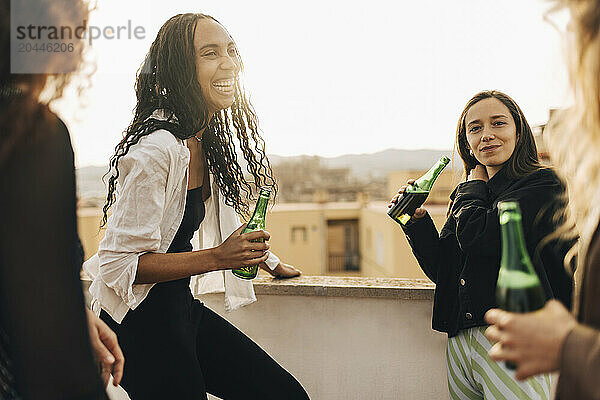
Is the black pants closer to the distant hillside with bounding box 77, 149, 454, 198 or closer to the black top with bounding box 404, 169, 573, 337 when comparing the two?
the distant hillside with bounding box 77, 149, 454, 198

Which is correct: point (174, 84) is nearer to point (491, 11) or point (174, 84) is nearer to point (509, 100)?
point (509, 100)

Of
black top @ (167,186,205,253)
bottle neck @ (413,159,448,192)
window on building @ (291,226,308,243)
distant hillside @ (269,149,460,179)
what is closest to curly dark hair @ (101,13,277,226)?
black top @ (167,186,205,253)

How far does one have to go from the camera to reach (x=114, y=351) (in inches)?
36.7

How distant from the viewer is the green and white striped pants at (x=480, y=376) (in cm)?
131

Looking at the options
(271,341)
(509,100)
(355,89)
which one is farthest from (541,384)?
(355,89)

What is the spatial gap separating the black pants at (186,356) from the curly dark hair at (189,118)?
0.32 meters

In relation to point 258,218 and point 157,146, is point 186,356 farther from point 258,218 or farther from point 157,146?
point 157,146

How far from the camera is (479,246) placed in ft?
4.36

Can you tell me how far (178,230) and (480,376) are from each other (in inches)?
33.7

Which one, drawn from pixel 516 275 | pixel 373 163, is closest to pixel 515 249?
pixel 516 275

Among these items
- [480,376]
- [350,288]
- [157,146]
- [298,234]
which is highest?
[157,146]

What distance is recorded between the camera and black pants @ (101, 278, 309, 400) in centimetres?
123

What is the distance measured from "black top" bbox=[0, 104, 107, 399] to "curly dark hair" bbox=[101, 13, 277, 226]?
563mm

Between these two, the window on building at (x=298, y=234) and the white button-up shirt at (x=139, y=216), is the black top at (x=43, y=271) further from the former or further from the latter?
the window on building at (x=298, y=234)
